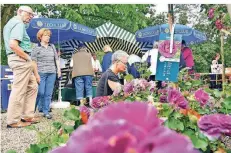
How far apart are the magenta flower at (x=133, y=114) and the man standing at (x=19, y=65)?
4194mm

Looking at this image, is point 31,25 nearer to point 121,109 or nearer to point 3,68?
point 3,68

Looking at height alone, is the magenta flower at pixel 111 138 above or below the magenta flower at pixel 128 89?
above

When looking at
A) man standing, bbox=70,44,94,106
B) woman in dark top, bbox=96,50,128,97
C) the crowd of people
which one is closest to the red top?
the crowd of people

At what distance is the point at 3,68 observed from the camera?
7555 mm

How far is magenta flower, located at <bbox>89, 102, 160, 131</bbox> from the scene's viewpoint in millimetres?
372

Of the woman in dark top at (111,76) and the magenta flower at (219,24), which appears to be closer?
the woman in dark top at (111,76)

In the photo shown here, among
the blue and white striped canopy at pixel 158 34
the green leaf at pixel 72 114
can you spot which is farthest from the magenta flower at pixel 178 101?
the blue and white striped canopy at pixel 158 34

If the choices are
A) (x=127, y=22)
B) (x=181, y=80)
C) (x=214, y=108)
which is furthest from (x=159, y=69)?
(x=127, y=22)

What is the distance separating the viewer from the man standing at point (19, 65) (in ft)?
14.8

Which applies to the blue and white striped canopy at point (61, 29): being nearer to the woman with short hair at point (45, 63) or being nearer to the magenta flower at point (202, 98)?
the woman with short hair at point (45, 63)

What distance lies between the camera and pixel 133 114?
1.23ft

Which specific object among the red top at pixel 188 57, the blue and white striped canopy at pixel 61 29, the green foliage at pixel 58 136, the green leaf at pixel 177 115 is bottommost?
the green foliage at pixel 58 136

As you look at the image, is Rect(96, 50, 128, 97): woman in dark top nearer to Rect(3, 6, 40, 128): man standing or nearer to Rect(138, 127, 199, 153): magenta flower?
Rect(3, 6, 40, 128): man standing

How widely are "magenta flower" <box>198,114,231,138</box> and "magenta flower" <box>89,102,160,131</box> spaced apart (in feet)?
1.94
